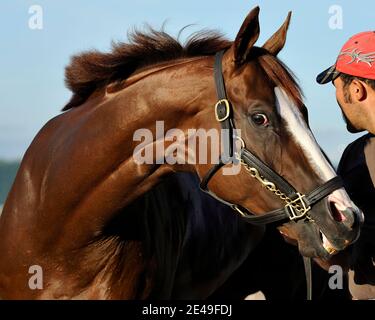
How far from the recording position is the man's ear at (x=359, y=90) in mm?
3373

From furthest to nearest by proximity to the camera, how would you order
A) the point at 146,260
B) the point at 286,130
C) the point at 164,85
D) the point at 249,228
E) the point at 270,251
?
the point at 270,251 → the point at 249,228 → the point at 146,260 → the point at 164,85 → the point at 286,130

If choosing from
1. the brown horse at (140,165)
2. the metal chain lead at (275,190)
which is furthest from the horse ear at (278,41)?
the metal chain lead at (275,190)

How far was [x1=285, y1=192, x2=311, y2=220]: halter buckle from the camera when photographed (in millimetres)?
3037

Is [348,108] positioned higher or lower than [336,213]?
higher

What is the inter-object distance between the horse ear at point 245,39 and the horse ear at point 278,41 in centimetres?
23

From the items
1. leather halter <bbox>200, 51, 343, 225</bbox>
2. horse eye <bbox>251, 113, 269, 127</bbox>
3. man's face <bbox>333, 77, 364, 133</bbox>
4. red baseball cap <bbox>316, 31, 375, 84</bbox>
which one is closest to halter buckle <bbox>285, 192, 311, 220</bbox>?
leather halter <bbox>200, 51, 343, 225</bbox>

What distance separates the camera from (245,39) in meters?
3.13

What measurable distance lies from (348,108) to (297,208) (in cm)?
68

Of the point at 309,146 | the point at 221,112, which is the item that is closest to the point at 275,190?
the point at 309,146

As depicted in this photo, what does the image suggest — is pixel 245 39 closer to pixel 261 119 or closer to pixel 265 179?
Answer: pixel 261 119

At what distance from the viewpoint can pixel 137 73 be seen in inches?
137

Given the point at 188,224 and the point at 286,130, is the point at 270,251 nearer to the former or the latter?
the point at 188,224
